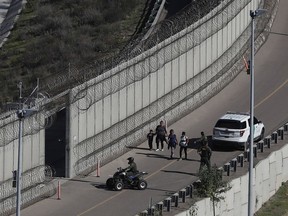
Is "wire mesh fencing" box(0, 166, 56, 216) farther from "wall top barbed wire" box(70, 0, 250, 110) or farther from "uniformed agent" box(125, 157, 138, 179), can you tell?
"wall top barbed wire" box(70, 0, 250, 110)

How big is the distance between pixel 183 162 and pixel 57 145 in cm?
458

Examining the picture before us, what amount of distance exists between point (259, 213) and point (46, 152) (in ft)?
25.8

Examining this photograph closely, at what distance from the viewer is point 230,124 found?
44.8 m

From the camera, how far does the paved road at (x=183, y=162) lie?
3797 cm

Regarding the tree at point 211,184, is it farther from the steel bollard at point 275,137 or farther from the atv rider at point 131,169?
the steel bollard at point 275,137

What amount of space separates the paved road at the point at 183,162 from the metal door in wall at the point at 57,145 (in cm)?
99

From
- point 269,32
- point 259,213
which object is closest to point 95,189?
point 259,213

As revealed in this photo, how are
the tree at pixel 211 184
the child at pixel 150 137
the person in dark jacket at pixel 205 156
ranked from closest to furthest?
1. the tree at pixel 211 184
2. the person in dark jacket at pixel 205 156
3. the child at pixel 150 137

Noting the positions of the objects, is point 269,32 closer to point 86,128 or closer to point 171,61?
point 171,61

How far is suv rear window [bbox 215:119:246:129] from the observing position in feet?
146

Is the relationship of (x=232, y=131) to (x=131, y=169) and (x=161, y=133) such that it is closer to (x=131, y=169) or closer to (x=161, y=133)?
(x=161, y=133)

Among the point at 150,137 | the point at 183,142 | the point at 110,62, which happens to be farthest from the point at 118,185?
the point at 110,62

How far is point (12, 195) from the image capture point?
37594 mm

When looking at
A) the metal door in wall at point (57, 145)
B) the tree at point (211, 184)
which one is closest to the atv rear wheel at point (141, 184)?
the tree at point (211, 184)
